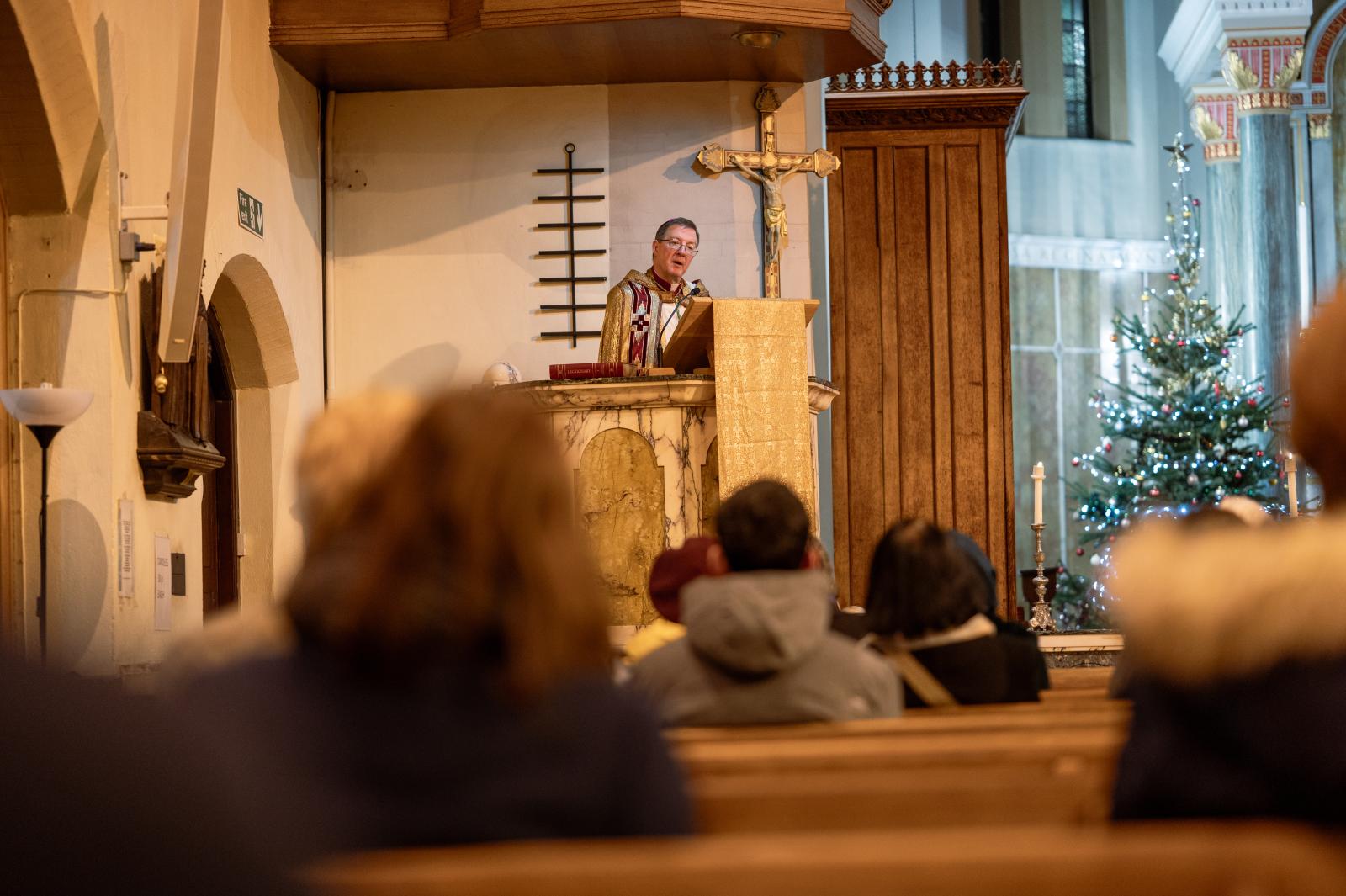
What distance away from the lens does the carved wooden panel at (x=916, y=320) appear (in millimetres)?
11773

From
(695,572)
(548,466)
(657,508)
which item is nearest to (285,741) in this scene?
(548,466)

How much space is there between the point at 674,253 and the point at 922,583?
20.8 ft

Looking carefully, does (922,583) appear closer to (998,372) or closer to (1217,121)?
(998,372)

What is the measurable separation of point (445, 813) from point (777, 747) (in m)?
0.58

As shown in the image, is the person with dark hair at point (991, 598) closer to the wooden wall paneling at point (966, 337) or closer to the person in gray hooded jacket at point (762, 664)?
the person in gray hooded jacket at point (762, 664)

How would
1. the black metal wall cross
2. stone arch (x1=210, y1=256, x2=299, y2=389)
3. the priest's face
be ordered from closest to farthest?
the priest's face → stone arch (x1=210, y1=256, x2=299, y2=389) → the black metal wall cross

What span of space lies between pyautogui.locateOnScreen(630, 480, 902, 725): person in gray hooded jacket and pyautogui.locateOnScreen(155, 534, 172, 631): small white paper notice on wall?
516 cm

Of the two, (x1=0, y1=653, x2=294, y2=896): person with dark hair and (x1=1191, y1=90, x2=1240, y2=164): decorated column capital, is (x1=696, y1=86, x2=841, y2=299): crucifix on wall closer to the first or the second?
(x1=1191, y1=90, x2=1240, y2=164): decorated column capital

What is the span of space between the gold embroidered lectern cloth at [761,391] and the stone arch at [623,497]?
363 mm

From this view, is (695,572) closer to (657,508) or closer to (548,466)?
(548,466)

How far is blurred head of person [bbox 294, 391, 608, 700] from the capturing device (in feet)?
5.03

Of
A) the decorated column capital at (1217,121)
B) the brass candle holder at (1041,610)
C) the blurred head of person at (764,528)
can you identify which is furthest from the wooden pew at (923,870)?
the decorated column capital at (1217,121)

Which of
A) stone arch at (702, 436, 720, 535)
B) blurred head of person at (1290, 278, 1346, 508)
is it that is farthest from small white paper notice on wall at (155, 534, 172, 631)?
blurred head of person at (1290, 278, 1346, 508)

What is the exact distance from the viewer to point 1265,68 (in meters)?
16.0
